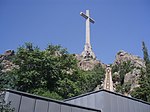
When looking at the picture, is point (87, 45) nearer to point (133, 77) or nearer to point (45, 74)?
point (133, 77)

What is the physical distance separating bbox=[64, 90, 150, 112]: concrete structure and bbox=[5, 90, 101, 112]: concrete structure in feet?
4.37

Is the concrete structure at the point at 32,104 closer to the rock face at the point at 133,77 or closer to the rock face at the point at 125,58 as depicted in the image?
the rock face at the point at 133,77

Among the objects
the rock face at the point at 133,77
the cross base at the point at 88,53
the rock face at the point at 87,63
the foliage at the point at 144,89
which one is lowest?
the foliage at the point at 144,89

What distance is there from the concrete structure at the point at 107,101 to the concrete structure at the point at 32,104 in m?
1.33

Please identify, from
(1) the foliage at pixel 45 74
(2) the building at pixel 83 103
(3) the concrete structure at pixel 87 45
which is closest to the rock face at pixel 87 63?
(3) the concrete structure at pixel 87 45

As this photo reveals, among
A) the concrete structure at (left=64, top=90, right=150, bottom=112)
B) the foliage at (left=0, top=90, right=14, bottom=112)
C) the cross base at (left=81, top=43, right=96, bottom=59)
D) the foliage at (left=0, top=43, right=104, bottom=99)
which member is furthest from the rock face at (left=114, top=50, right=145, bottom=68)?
the foliage at (left=0, top=90, right=14, bottom=112)

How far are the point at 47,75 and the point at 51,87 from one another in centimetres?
158

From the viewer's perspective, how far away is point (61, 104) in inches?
294

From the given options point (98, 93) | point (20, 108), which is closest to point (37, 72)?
point (98, 93)

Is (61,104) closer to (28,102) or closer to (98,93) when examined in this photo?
(28,102)

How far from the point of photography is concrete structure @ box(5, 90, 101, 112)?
6199 millimetres

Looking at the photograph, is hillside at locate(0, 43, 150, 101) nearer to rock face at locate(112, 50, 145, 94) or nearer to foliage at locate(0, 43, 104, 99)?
foliage at locate(0, 43, 104, 99)

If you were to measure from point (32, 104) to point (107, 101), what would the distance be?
354cm

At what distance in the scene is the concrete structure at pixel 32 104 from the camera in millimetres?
6199
